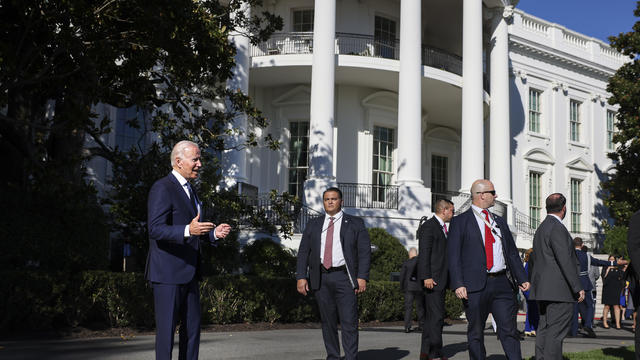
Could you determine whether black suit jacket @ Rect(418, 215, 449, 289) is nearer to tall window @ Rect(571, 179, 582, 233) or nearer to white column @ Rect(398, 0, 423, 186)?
white column @ Rect(398, 0, 423, 186)

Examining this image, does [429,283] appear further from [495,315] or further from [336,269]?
[336,269]

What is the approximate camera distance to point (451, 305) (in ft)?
56.5

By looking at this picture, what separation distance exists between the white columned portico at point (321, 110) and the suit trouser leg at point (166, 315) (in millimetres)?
15217

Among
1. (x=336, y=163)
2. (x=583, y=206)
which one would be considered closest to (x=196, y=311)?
(x=336, y=163)

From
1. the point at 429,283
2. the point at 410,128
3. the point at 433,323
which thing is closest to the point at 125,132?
the point at 410,128

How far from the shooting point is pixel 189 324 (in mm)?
5266

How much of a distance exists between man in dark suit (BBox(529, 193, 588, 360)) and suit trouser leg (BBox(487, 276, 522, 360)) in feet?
1.09

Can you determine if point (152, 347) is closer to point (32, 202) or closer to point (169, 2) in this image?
point (32, 202)

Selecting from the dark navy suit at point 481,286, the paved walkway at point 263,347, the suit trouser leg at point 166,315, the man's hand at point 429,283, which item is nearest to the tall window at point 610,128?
the paved walkway at point 263,347

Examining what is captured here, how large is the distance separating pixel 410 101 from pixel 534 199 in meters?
11.8

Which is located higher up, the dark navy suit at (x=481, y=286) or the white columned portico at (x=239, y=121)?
the white columned portico at (x=239, y=121)

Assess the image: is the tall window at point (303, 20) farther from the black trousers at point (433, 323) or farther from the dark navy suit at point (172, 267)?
the dark navy suit at point (172, 267)

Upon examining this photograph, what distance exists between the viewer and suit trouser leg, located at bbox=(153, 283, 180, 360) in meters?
5.09

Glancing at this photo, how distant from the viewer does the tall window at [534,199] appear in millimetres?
30469
